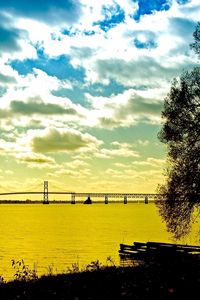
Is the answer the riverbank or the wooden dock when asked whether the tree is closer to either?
the wooden dock

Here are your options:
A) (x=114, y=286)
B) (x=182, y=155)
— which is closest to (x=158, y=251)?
(x=182, y=155)

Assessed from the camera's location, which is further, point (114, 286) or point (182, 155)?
point (182, 155)

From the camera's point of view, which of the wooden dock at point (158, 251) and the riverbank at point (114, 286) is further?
the wooden dock at point (158, 251)

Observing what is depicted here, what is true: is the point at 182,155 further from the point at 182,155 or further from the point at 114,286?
the point at 114,286

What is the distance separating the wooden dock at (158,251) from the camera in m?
38.7

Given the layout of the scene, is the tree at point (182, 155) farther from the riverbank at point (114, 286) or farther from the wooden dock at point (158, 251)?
the riverbank at point (114, 286)

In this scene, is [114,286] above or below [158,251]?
above

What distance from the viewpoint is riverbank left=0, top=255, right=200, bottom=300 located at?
12812 millimetres

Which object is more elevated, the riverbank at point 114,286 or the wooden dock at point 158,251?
the riverbank at point 114,286

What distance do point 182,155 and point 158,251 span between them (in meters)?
9.52

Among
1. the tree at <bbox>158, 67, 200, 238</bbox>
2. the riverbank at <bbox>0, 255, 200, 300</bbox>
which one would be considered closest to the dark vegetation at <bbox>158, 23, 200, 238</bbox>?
the tree at <bbox>158, 67, 200, 238</bbox>

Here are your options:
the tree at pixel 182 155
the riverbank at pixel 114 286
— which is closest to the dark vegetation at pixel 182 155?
the tree at pixel 182 155

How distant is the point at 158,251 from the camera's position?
42.2 metres

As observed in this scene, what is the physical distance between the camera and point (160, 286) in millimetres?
13555
